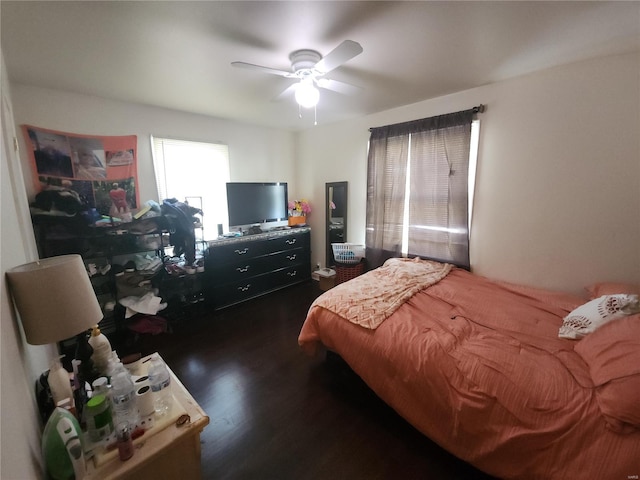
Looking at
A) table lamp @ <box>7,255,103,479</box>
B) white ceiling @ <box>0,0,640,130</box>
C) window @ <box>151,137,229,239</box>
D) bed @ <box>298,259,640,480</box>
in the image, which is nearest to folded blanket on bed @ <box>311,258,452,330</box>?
bed @ <box>298,259,640,480</box>

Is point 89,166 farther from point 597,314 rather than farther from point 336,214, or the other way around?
point 597,314

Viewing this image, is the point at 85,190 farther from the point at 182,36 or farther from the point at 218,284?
the point at 182,36

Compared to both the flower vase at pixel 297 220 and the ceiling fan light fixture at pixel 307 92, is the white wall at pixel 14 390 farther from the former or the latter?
the flower vase at pixel 297 220

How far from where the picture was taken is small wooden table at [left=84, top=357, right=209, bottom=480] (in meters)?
0.84

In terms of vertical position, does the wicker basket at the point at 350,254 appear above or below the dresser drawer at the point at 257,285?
above

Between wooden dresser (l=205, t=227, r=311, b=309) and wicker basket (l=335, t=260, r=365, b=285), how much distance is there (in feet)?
2.53

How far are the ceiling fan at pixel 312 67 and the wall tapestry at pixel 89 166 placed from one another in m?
1.88

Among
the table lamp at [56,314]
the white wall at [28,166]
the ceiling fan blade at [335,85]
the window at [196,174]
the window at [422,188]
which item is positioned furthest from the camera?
the window at [196,174]

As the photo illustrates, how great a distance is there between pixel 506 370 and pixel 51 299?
1.98 meters

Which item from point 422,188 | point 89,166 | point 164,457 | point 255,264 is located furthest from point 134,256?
point 422,188

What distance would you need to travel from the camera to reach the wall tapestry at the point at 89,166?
2189 millimetres

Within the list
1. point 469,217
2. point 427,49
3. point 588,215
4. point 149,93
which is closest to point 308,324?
point 469,217

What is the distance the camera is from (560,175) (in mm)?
2074

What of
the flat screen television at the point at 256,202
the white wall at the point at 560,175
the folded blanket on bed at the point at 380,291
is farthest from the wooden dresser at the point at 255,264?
the white wall at the point at 560,175
